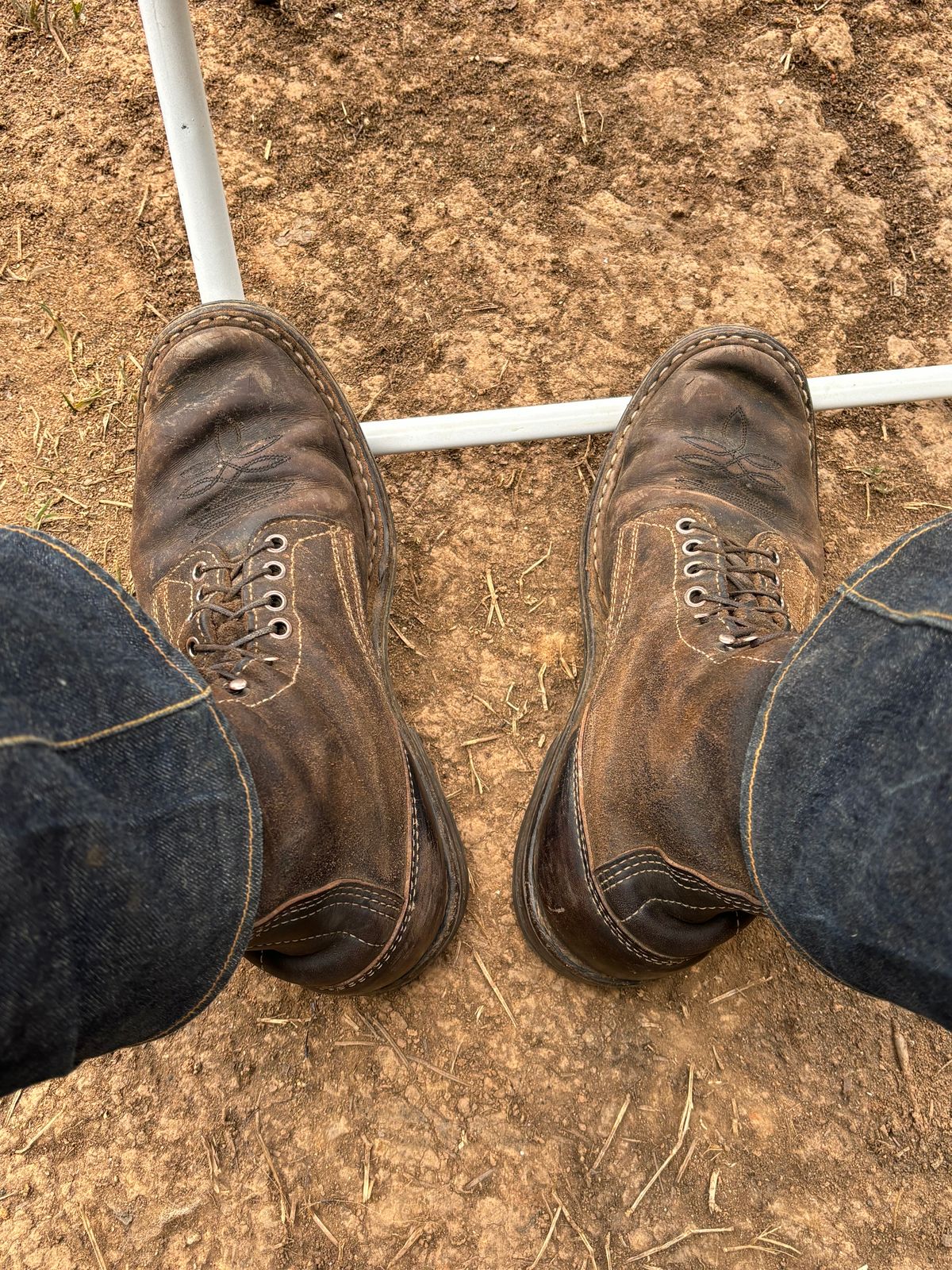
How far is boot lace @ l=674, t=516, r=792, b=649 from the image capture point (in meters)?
0.95

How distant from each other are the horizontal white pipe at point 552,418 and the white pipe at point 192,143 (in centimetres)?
27

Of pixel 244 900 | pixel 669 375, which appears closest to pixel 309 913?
pixel 244 900

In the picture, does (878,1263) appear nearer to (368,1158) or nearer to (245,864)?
(368,1158)

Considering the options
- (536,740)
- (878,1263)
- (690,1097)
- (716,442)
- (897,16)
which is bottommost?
(878,1263)

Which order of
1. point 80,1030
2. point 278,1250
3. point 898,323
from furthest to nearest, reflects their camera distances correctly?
point 898,323, point 278,1250, point 80,1030

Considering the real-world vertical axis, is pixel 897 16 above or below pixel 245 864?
above

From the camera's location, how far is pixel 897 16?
1337 millimetres

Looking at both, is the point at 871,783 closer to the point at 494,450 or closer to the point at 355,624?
the point at 355,624

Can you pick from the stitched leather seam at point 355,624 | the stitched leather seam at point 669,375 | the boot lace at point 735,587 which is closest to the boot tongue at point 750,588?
the boot lace at point 735,587

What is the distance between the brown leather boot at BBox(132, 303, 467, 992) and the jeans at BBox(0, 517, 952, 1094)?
18cm

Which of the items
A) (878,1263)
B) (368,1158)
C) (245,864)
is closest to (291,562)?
(245,864)

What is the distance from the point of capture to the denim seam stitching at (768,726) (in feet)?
1.99

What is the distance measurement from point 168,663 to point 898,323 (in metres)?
1.21

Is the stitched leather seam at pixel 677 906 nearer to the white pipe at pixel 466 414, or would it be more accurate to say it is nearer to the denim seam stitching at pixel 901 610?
the denim seam stitching at pixel 901 610
